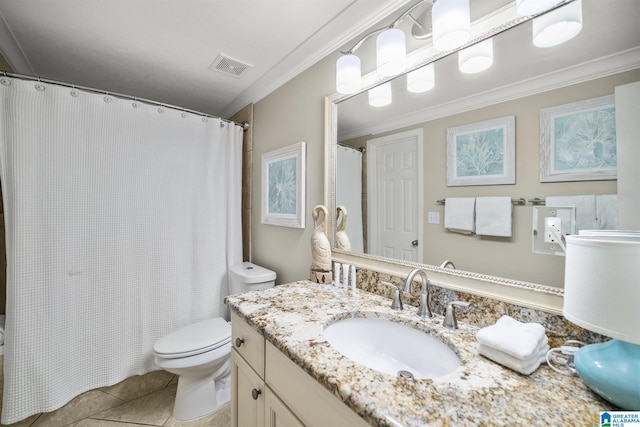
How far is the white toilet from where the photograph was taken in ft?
4.81

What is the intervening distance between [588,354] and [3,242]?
2959 mm

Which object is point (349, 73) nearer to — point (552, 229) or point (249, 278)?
point (552, 229)

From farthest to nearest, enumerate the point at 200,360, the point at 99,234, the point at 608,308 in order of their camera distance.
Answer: the point at 99,234 → the point at 200,360 → the point at 608,308

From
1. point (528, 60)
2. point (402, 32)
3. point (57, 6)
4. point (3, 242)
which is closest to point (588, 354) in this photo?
point (528, 60)

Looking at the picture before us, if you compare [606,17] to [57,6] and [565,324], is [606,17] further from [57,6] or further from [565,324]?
[57,6]

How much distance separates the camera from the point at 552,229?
2.55ft

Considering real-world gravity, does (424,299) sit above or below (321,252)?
below

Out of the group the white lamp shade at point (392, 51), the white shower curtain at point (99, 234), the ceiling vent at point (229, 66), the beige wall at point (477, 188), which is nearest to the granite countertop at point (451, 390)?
the beige wall at point (477, 188)

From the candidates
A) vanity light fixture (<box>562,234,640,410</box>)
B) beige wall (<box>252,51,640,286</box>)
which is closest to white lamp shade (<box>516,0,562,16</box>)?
beige wall (<box>252,51,640,286</box>)

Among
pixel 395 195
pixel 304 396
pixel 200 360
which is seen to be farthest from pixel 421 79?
pixel 200 360

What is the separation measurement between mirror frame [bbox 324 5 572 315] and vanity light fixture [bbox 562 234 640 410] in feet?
0.70

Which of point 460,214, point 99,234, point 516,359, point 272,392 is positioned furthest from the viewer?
point 99,234

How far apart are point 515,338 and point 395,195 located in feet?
2.22

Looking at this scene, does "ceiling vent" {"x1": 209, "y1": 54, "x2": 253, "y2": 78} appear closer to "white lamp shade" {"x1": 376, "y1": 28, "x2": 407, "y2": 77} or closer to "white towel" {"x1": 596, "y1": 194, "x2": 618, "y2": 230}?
"white lamp shade" {"x1": 376, "y1": 28, "x2": 407, "y2": 77}
